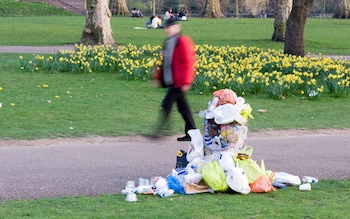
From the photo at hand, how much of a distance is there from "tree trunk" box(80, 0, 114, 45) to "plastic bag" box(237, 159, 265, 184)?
18.5 m

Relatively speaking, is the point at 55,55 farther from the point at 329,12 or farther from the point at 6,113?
the point at 329,12

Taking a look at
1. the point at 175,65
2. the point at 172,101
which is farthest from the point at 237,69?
the point at 175,65

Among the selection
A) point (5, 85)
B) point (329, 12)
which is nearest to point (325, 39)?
point (5, 85)

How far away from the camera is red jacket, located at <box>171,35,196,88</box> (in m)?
8.68

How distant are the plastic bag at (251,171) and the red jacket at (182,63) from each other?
1.74 metres

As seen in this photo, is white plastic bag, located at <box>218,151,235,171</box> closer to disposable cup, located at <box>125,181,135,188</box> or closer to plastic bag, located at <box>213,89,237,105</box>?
plastic bag, located at <box>213,89,237,105</box>

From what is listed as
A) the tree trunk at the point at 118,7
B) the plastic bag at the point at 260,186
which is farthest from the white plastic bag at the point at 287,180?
the tree trunk at the point at 118,7

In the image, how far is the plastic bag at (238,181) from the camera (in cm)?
727

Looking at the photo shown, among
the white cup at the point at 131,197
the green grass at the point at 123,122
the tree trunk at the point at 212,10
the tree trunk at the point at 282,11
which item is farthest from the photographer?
the tree trunk at the point at 212,10

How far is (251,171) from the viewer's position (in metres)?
7.36

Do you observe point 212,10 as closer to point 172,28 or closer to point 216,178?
point 172,28

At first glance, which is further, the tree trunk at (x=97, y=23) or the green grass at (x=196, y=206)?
the tree trunk at (x=97, y=23)

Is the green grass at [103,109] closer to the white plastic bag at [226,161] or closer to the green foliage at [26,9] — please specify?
the white plastic bag at [226,161]

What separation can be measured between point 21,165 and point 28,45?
1931 centimetres
